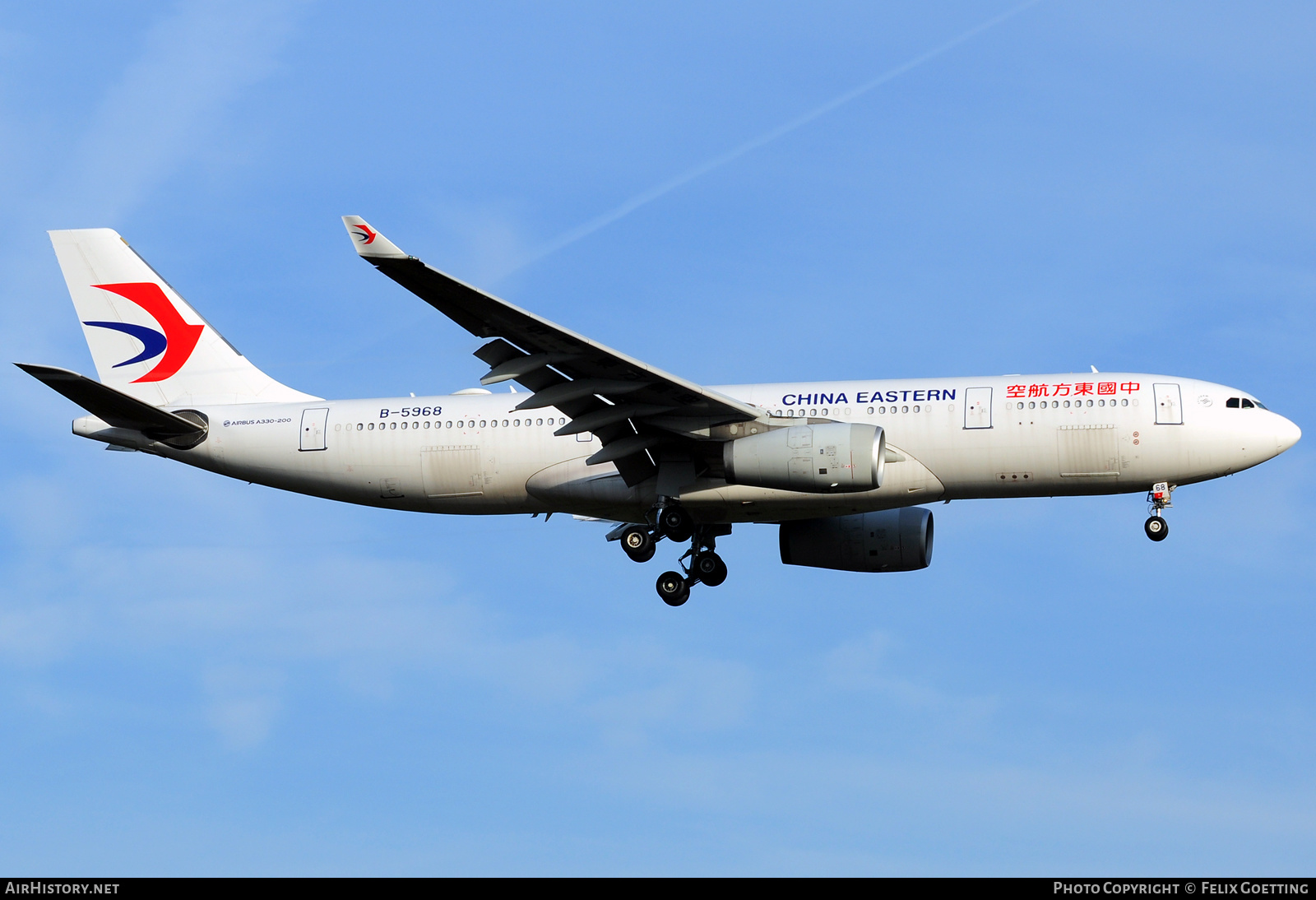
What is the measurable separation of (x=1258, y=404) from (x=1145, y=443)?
275cm

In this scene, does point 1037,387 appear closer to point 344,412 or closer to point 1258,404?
point 1258,404

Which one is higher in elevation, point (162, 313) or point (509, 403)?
point (162, 313)

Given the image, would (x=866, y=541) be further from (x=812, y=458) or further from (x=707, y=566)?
(x=812, y=458)

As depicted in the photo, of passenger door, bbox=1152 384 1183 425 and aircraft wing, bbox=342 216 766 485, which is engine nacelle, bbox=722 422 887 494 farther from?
passenger door, bbox=1152 384 1183 425

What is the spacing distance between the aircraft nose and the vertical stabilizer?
21815 millimetres

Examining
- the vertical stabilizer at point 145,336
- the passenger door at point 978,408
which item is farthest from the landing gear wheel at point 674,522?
the vertical stabilizer at point 145,336

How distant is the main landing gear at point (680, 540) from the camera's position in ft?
108

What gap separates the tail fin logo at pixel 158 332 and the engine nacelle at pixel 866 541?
15.3 meters
